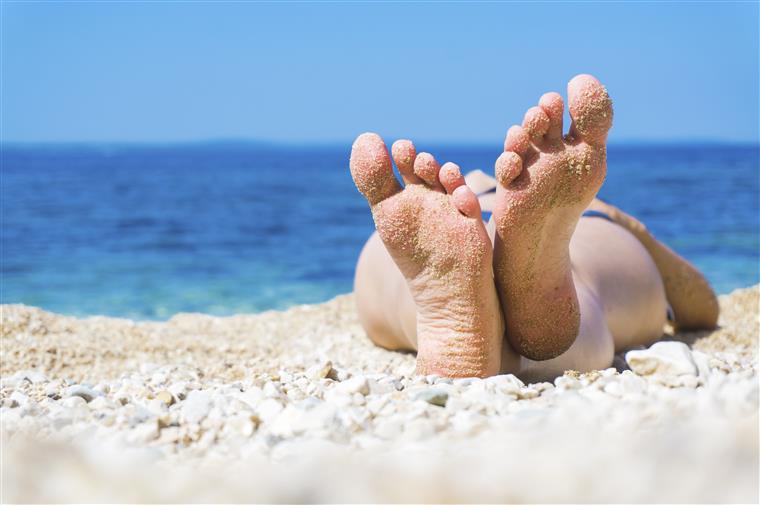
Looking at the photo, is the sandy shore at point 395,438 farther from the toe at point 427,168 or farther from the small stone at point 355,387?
the toe at point 427,168

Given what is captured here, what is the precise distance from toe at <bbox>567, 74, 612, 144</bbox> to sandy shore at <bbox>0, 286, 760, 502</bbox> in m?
0.54

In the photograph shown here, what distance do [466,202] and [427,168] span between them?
131mm

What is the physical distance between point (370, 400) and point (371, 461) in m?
0.41

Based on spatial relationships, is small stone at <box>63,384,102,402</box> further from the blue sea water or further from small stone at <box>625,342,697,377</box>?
the blue sea water

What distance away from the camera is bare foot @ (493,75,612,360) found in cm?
198

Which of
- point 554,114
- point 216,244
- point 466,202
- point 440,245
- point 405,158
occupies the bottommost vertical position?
point 216,244

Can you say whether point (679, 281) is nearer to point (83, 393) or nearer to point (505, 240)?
point (505, 240)

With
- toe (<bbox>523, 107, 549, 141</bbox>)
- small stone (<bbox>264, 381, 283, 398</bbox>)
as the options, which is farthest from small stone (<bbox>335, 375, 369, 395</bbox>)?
toe (<bbox>523, 107, 549, 141</bbox>)

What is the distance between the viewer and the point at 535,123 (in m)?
2.00

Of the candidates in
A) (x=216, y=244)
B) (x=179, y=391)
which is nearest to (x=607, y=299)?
(x=179, y=391)

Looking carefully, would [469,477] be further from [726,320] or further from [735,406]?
[726,320]

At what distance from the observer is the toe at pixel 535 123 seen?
2.00 meters

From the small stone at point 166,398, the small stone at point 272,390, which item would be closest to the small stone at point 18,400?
the small stone at point 166,398

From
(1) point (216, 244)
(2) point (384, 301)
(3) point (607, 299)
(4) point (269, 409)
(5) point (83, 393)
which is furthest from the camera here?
(1) point (216, 244)
